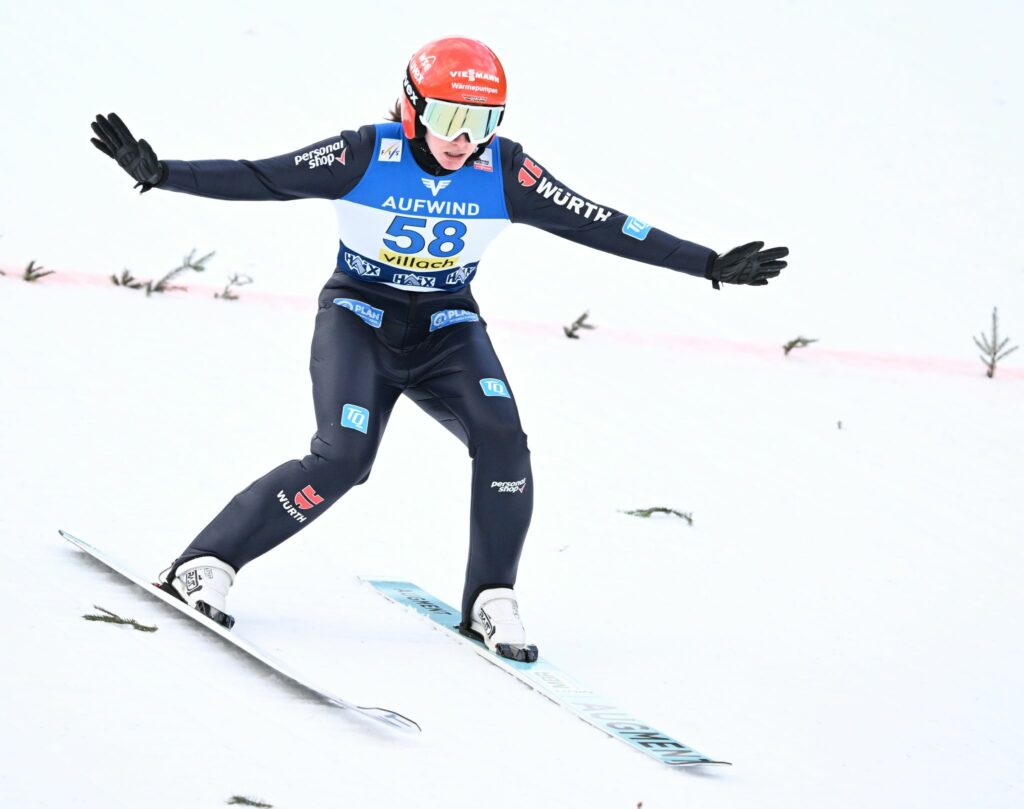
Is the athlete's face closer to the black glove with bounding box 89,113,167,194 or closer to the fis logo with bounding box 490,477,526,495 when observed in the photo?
the black glove with bounding box 89,113,167,194

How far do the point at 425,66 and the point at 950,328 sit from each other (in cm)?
680

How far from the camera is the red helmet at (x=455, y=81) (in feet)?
13.8

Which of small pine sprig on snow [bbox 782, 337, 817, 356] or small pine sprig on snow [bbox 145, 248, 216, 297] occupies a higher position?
small pine sprig on snow [bbox 782, 337, 817, 356]

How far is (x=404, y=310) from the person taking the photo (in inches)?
178

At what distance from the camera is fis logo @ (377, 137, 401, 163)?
438cm

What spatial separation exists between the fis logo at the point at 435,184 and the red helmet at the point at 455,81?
14 centimetres

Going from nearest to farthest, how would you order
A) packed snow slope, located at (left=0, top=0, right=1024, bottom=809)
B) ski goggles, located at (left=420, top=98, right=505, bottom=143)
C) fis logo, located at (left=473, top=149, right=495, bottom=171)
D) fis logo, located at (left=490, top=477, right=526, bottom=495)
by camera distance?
packed snow slope, located at (left=0, top=0, right=1024, bottom=809), ski goggles, located at (left=420, top=98, right=505, bottom=143), fis logo, located at (left=490, top=477, right=526, bottom=495), fis logo, located at (left=473, top=149, right=495, bottom=171)

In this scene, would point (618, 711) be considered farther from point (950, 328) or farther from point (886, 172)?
point (886, 172)

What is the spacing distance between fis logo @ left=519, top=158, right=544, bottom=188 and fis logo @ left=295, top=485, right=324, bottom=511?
1.17m

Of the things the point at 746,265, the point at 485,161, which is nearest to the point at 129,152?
the point at 485,161

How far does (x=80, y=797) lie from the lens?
9.27ft

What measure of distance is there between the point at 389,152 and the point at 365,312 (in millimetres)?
498

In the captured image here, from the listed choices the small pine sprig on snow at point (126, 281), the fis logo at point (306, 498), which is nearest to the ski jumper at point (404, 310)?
the fis logo at point (306, 498)

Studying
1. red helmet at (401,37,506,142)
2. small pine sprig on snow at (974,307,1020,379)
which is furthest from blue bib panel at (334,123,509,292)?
small pine sprig on snow at (974,307,1020,379)
